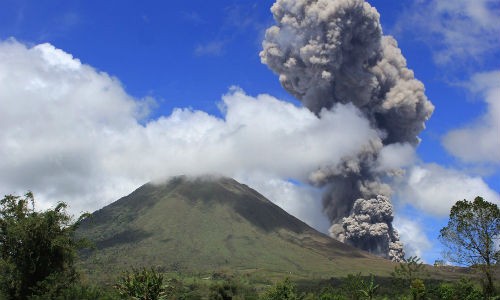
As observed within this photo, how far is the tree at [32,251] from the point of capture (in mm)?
66188

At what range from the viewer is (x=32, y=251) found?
6769cm

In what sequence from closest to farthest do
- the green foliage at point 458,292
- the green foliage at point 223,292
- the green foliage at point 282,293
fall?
the green foliage at point 458,292, the green foliage at point 282,293, the green foliage at point 223,292

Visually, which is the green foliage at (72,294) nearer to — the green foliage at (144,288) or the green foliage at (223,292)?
the green foliage at (144,288)

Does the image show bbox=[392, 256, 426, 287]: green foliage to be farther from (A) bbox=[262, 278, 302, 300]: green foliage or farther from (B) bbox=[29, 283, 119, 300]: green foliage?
(B) bbox=[29, 283, 119, 300]: green foliage

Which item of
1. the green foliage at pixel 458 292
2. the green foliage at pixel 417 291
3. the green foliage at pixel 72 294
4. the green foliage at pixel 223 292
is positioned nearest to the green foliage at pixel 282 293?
the green foliage at pixel 417 291

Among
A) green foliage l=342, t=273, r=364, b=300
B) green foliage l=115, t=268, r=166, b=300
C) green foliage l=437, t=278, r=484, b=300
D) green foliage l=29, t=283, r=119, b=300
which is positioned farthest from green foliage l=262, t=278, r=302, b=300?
green foliage l=115, t=268, r=166, b=300

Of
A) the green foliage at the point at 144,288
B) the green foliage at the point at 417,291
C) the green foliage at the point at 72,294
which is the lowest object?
the green foliage at the point at 72,294

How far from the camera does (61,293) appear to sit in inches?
2564

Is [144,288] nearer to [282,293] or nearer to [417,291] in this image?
[282,293]

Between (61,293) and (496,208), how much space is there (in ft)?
174

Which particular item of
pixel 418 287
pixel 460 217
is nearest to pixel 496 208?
pixel 460 217

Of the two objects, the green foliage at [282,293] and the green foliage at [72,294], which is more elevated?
the green foliage at [282,293]

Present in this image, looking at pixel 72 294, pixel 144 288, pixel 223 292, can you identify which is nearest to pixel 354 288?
pixel 223 292

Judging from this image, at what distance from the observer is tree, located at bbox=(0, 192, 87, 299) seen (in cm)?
6619
